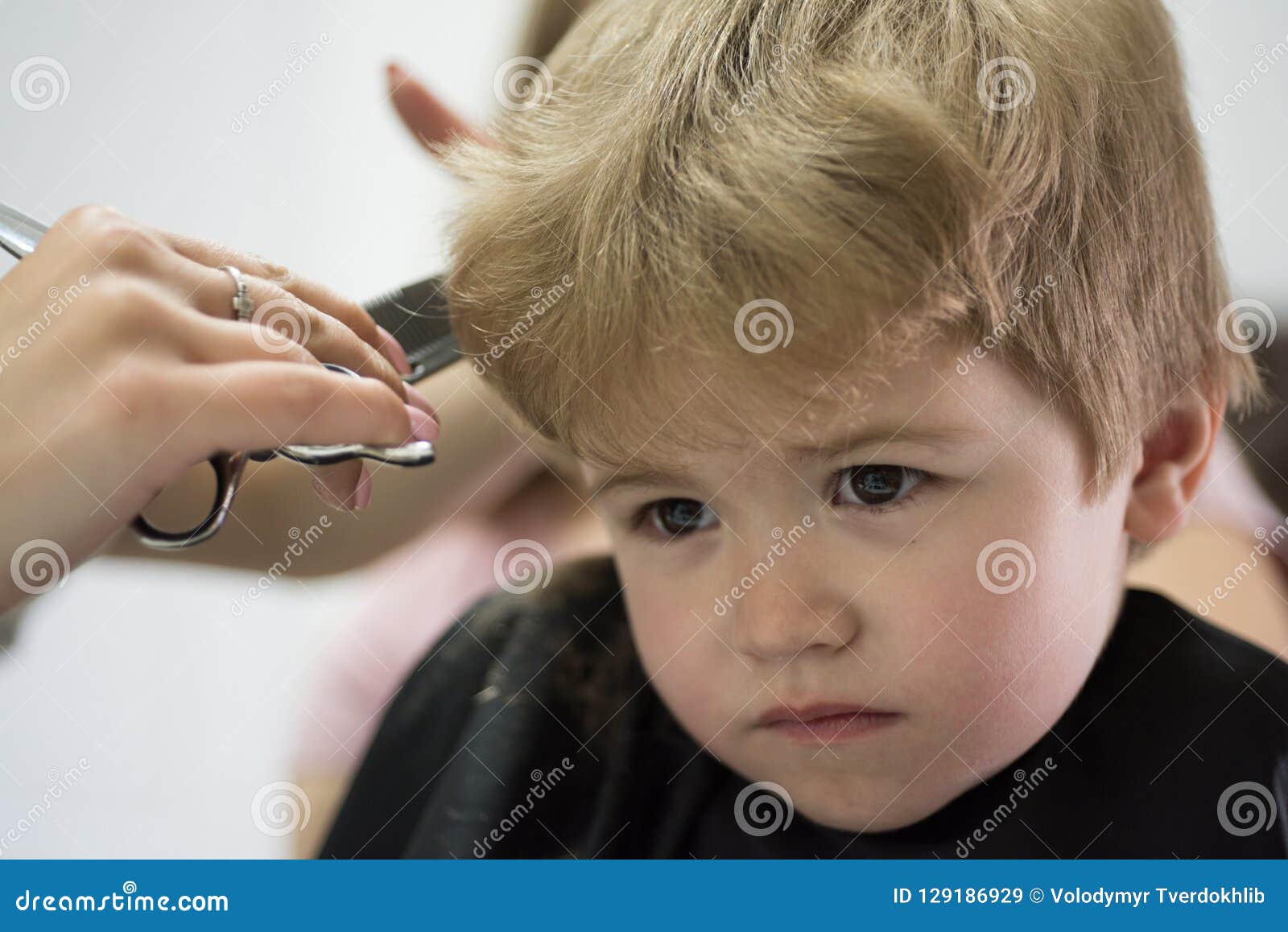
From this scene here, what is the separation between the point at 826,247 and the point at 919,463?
0.12 metres

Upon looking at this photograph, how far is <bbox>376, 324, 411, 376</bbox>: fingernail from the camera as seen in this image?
0.58m

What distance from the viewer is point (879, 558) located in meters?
0.54

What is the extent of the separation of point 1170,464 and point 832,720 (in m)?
0.24

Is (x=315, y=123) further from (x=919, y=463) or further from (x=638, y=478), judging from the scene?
(x=919, y=463)

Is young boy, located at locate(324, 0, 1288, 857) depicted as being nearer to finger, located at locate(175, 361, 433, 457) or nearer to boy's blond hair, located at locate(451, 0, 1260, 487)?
boy's blond hair, located at locate(451, 0, 1260, 487)

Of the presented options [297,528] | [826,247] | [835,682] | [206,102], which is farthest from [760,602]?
[206,102]

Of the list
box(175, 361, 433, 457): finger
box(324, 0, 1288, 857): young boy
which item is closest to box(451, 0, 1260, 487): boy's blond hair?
box(324, 0, 1288, 857): young boy

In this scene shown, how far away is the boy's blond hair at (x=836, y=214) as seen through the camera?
486 mm

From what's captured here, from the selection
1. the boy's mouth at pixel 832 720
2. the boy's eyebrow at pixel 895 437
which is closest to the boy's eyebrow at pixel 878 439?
the boy's eyebrow at pixel 895 437

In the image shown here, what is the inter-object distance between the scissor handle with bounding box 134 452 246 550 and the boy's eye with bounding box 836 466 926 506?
→ 290mm

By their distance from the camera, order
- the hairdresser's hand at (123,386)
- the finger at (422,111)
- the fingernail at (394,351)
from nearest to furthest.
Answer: the hairdresser's hand at (123,386), the fingernail at (394,351), the finger at (422,111)

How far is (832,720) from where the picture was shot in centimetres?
57

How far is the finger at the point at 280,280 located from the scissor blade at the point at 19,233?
0.07 metres

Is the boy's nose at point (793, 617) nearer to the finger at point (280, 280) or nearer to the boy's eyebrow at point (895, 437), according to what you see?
the boy's eyebrow at point (895, 437)
